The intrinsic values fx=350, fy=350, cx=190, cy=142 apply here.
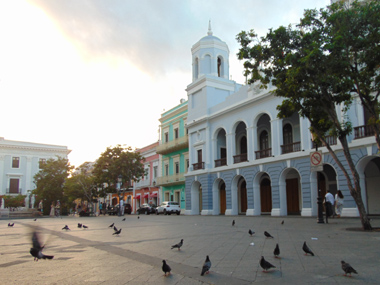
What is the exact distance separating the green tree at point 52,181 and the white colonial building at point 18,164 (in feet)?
57.2

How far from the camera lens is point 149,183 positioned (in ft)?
150

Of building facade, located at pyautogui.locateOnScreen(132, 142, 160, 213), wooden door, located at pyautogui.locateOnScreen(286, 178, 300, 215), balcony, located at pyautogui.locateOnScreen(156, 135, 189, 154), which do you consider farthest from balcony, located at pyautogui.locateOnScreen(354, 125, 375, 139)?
building facade, located at pyautogui.locateOnScreen(132, 142, 160, 213)

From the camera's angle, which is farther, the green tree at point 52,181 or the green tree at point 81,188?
the green tree at point 52,181

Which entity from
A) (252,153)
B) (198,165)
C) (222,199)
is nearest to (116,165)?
(198,165)

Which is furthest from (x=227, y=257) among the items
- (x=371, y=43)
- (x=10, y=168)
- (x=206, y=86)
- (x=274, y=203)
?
(x=10, y=168)

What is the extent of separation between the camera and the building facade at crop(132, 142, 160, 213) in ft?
145

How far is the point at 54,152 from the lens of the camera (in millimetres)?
65938

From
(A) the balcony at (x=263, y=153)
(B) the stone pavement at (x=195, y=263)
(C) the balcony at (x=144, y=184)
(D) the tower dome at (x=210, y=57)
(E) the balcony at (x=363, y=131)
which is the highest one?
(D) the tower dome at (x=210, y=57)

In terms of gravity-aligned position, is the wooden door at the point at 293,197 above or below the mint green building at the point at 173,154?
below

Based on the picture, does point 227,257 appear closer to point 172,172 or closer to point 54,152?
point 172,172

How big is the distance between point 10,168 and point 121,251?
60229 millimetres

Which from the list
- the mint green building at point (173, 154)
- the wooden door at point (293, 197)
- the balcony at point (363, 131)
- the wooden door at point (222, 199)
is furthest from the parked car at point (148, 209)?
the balcony at point (363, 131)

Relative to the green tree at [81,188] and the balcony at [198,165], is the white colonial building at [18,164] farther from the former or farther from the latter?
the balcony at [198,165]

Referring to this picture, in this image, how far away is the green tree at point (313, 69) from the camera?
1141 centimetres
